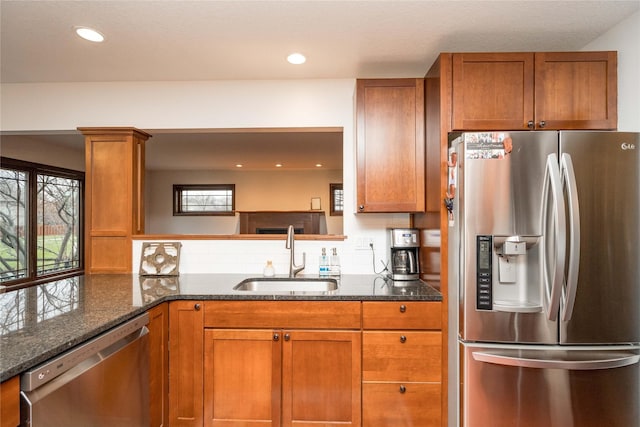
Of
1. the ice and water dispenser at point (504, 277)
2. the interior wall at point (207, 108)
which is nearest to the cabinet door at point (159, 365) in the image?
the interior wall at point (207, 108)

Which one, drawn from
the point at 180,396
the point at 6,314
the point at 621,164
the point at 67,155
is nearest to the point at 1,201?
the point at 67,155

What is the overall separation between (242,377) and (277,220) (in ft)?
15.8

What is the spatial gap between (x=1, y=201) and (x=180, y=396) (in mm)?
3505

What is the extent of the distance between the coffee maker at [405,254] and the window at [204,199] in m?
5.16

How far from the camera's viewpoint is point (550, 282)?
5.26 feet

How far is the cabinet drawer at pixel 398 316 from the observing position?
1.90 meters

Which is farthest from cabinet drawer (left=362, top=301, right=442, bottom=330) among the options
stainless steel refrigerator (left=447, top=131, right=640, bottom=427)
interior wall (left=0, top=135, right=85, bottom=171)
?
interior wall (left=0, top=135, right=85, bottom=171)

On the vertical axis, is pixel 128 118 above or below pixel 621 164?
above

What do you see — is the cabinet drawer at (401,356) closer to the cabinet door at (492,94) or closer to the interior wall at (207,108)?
the interior wall at (207,108)

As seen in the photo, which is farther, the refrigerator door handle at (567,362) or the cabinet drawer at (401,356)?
the cabinet drawer at (401,356)

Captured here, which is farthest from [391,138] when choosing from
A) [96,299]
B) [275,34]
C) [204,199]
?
[204,199]

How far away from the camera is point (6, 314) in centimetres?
153

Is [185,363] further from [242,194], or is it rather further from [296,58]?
[242,194]

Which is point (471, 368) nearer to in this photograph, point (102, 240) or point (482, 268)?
point (482, 268)
